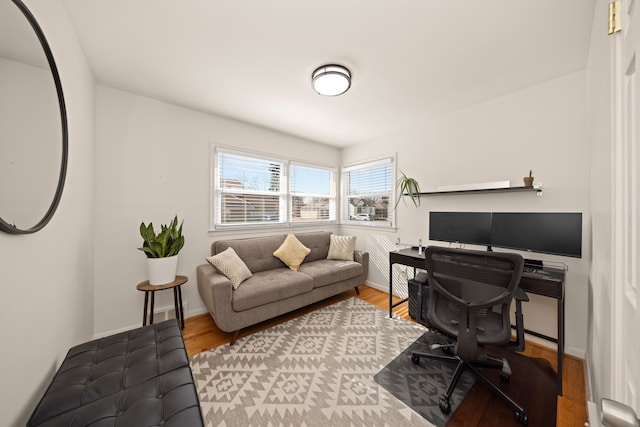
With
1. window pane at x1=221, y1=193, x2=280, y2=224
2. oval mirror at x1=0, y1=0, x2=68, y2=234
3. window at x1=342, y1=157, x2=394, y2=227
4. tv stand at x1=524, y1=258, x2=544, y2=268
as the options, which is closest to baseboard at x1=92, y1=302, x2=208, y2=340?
window pane at x1=221, y1=193, x2=280, y2=224

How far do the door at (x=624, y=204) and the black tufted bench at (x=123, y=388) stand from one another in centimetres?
150

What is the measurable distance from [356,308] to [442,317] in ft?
4.59

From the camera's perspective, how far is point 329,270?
2914 millimetres

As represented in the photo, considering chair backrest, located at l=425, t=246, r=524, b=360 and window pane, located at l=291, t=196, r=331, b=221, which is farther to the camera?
window pane, located at l=291, t=196, r=331, b=221

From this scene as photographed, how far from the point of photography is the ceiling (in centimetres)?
139

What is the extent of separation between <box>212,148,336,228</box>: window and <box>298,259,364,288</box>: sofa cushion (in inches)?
35.0

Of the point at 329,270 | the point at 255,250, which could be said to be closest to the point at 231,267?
the point at 255,250

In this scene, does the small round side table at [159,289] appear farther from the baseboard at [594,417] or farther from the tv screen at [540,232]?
the tv screen at [540,232]

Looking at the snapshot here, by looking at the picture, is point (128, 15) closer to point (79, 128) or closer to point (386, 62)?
point (79, 128)

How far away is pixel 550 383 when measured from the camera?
169 cm

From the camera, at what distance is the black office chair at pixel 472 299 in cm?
140

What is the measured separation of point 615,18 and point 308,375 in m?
2.47

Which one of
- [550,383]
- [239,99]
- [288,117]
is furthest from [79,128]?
[550,383]

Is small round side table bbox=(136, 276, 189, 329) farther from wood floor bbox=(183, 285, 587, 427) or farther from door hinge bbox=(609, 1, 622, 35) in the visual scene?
door hinge bbox=(609, 1, 622, 35)
